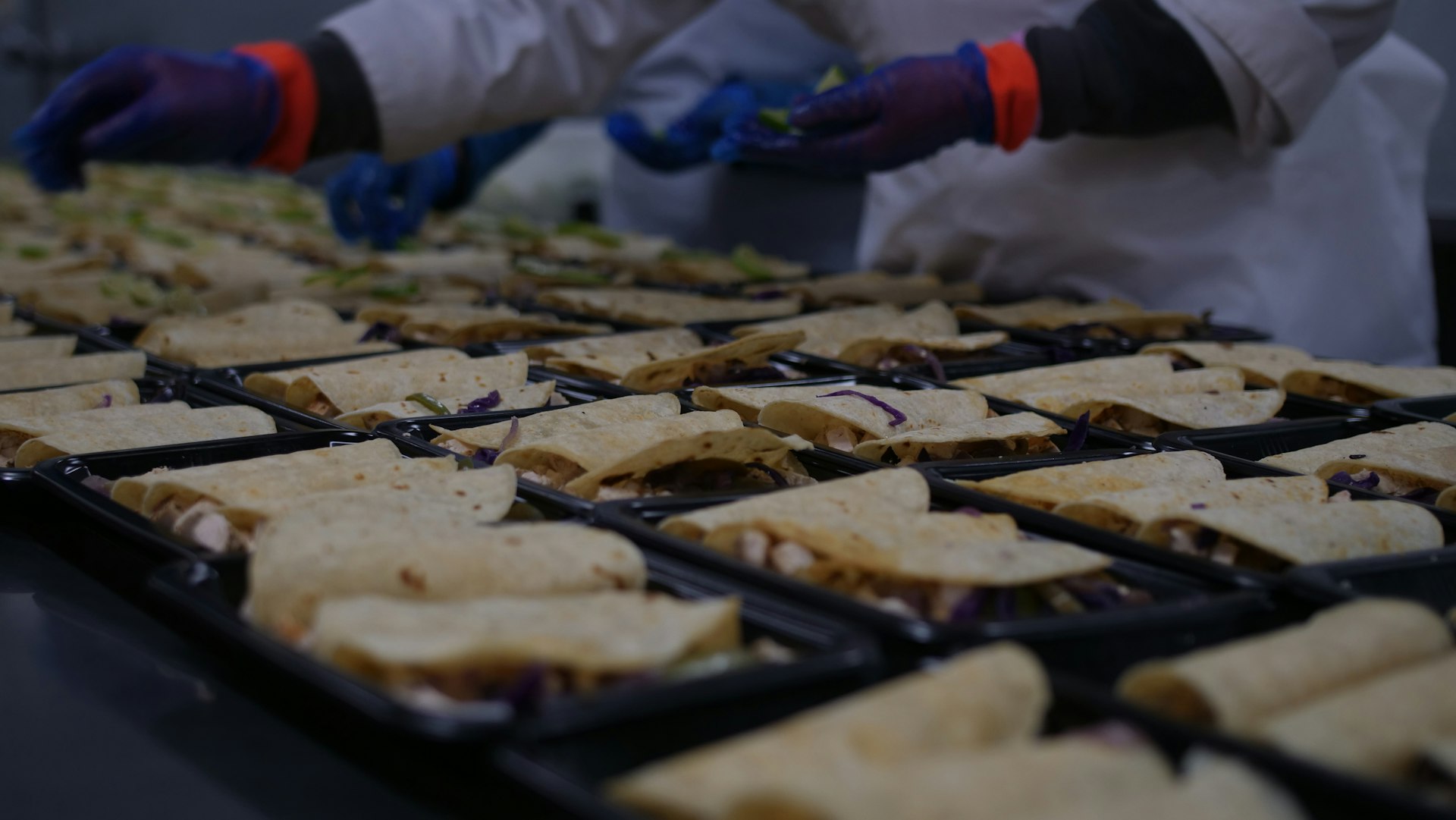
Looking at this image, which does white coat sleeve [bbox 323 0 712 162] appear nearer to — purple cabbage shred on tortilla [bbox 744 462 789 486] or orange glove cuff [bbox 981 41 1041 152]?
orange glove cuff [bbox 981 41 1041 152]

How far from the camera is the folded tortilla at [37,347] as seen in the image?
1799mm

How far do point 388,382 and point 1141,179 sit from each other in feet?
5.33

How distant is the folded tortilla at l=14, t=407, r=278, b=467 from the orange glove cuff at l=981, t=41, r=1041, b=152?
1380mm

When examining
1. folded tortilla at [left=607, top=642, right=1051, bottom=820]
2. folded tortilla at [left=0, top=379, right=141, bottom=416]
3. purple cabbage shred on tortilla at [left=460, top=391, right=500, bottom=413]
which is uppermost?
folded tortilla at [left=607, top=642, right=1051, bottom=820]

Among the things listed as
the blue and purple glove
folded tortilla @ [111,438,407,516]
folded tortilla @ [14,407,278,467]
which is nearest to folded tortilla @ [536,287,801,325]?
the blue and purple glove

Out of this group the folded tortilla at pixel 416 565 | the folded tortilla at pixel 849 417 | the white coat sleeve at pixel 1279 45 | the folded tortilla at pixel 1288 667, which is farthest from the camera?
the white coat sleeve at pixel 1279 45

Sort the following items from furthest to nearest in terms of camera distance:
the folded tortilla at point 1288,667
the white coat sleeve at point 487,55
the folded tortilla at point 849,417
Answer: the white coat sleeve at point 487,55 → the folded tortilla at point 849,417 → the folded tortilla at point 1288,667

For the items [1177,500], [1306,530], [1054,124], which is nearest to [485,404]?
[1177,500]

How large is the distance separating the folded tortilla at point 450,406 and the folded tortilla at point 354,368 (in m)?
0.12

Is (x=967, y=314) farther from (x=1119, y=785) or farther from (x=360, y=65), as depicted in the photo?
(x=1119, y=785)

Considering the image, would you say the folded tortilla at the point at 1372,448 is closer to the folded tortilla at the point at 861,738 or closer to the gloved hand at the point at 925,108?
the folded tortilla at the point at 861,738

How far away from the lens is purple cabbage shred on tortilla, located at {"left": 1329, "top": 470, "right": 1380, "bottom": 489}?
4.38 ft

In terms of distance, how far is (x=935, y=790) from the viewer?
1.98 ft

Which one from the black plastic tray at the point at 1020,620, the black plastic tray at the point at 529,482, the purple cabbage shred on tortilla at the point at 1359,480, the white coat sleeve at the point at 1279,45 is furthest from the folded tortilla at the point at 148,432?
the white coat sleeve at the point at 1279,45
